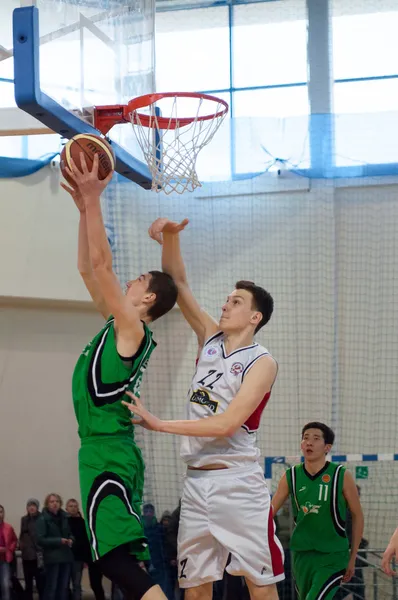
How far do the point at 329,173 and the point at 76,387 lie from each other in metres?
5.72

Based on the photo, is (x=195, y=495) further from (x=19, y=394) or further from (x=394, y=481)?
(x=19, y=394)

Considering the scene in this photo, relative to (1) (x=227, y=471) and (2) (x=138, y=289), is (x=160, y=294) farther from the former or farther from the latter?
(1) (x=227, y=471)

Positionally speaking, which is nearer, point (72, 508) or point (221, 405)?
point (221, 405)

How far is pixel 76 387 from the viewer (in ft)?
14.0

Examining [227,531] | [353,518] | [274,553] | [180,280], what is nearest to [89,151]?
[180,280]

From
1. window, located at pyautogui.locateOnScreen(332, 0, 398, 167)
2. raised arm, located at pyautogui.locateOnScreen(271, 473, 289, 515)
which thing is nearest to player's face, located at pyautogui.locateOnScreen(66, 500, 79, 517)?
raised arm, located at pyautogui.locateOnScreen(271, 473, 289, 515)

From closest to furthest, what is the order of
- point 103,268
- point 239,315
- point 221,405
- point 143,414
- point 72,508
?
point 143,414 < point 103,268 < point 221,405 < point 239,315 < point 72,508

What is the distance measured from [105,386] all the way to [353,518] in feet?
8.22

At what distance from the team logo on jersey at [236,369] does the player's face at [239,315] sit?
23 cm

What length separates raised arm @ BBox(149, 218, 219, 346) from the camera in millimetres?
4852

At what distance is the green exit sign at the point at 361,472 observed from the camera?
28.2 ft

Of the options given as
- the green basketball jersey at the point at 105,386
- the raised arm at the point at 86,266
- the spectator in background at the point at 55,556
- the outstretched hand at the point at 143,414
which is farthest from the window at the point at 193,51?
the outstretched hand at the point at 143,414

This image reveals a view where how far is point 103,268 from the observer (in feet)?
13.6

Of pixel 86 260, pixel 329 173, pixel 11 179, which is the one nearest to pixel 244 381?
pixel 86 260
